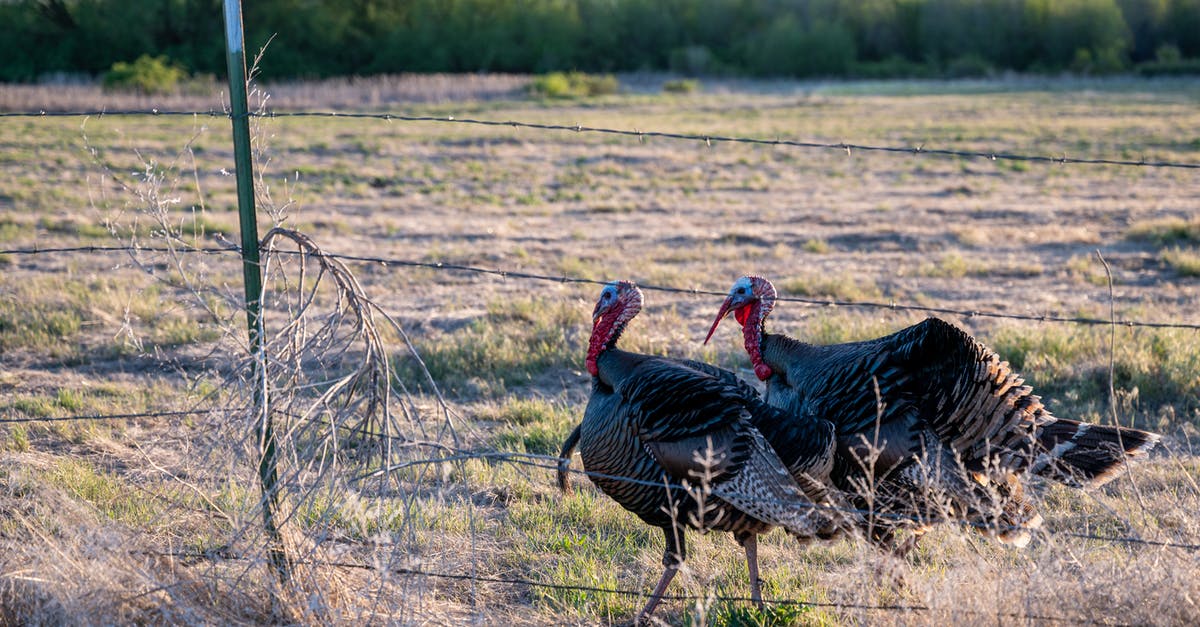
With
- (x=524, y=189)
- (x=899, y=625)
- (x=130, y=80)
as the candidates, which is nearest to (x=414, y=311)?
(x=899, y=625)

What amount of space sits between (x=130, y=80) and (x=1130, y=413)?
4158cm

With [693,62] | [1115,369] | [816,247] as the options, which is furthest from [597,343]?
[693,62]

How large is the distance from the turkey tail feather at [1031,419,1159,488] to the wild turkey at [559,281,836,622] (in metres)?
0.86

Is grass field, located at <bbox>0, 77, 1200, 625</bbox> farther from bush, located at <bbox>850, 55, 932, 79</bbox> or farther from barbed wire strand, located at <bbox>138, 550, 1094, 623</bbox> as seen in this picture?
bush, located at <bbox>850, 55, 932, 79</bbox>

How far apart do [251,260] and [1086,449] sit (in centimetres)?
309

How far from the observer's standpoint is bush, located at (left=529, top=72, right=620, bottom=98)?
151 ft

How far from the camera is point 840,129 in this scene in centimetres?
2784

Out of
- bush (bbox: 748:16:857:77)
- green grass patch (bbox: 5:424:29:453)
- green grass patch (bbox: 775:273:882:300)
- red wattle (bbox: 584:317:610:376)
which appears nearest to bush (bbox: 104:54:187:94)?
green grass patch (bbox: 775:273:882:300)

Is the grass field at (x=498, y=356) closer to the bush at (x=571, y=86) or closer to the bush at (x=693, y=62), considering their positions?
the bush at (x=571, y=86)

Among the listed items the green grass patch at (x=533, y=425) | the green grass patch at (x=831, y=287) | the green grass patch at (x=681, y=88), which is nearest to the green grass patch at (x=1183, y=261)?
the green grass patch at (x=831, y=287)

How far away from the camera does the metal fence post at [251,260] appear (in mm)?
3418

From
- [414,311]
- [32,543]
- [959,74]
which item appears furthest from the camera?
[959,74]

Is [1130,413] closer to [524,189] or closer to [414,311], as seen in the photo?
[414,311]

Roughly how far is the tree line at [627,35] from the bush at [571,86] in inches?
833
